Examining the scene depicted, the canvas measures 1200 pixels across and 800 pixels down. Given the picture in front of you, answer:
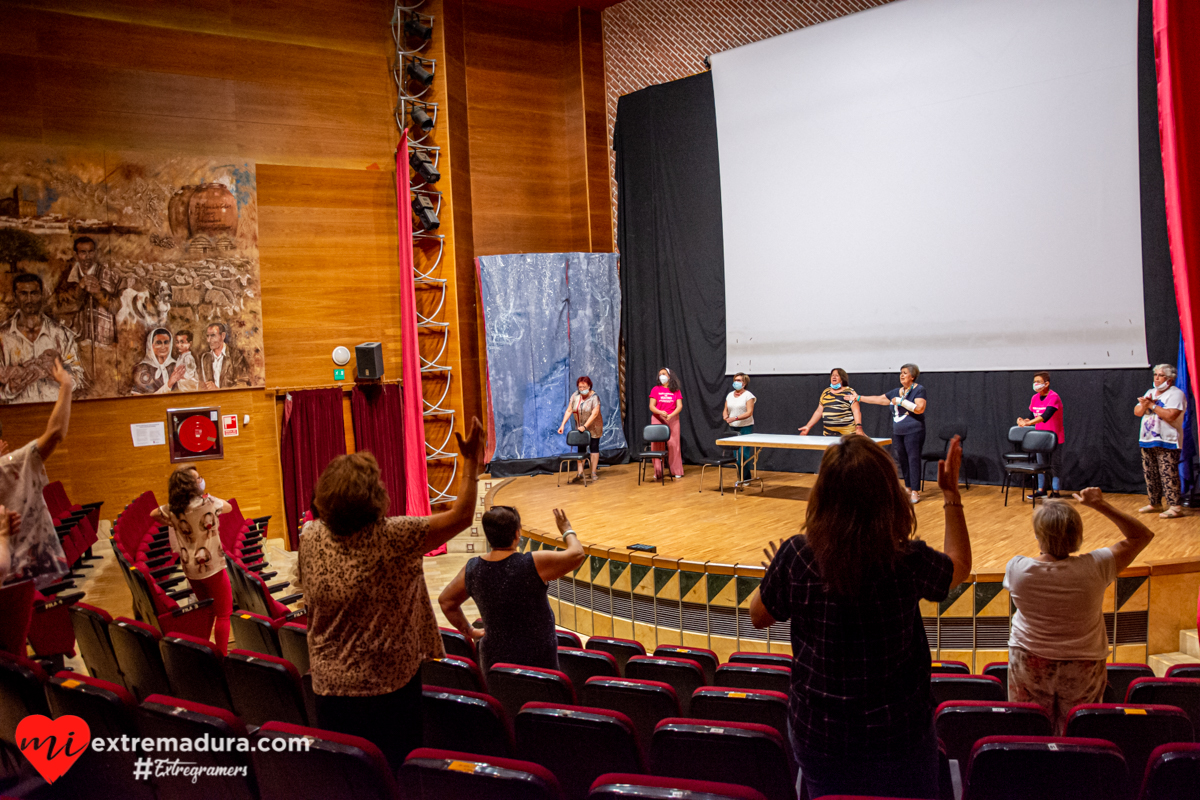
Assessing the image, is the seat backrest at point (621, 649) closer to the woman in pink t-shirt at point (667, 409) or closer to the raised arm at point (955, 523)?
the raised arm at point (955, 523)

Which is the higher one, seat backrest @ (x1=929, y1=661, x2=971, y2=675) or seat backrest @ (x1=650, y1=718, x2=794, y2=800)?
seat backrest @ (x1=650, y1=718, x2=794, y2=800)

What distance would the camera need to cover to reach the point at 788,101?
392 inches

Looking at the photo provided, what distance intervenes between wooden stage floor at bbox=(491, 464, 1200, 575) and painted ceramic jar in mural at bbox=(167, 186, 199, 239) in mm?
4520

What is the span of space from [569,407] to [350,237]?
3.35 meters

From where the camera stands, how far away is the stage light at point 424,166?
32.0 feet

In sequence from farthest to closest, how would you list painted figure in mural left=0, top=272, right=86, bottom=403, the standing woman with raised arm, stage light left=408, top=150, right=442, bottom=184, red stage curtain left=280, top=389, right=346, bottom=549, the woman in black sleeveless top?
stage light left=408, top=150, right=442, bottom=184
red stage curtain left=280, top=389, right=346, bottom=549
painted figure in mural left=0, top=272, right=86, bottom=403
the standing woman with raised arm
the woman in black sleeveless top

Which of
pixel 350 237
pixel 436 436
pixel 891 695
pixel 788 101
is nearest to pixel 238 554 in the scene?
pixel 436 436

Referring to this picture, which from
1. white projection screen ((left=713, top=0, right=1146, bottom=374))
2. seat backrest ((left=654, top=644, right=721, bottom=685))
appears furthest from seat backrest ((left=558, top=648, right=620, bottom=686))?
white projection screen ((left=713, top=0, right=1146, bottom=374))

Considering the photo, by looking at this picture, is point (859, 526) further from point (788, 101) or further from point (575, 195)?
point (575, 195)

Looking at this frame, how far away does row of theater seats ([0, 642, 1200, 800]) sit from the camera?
171 cm

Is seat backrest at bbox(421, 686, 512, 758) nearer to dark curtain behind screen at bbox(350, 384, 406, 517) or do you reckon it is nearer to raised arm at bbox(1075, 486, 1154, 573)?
raised arm at bbox(1075, 486, 1154, 573)

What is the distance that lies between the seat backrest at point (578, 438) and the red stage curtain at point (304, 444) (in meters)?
2.64

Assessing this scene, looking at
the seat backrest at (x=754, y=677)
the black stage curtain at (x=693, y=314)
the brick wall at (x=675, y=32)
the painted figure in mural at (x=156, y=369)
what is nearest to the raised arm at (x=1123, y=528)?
the seat backrest at (x=754, y=677)

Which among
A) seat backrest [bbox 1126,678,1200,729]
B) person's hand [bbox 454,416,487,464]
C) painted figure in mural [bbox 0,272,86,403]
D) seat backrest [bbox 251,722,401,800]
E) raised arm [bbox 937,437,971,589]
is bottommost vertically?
seat backrest [bbox 1126,678,1200,729]
